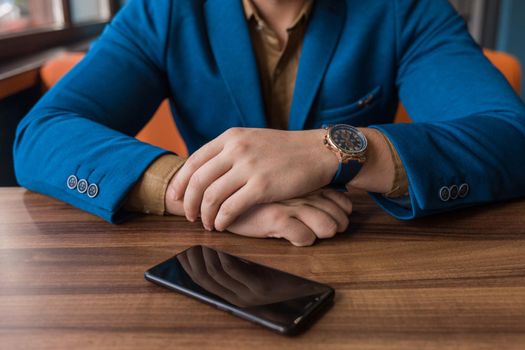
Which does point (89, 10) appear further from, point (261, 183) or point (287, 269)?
point (287, 269)

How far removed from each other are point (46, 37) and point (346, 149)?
171cm

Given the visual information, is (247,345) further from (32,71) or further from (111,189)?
(32,71)

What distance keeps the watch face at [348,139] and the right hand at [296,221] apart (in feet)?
0.22

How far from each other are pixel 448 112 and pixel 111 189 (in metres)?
0.56

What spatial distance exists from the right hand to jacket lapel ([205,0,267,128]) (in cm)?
40

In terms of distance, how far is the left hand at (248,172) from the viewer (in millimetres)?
584

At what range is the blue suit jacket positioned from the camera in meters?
0.85

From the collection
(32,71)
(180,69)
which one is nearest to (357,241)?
(180,69)

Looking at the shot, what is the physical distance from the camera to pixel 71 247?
56 centimetres

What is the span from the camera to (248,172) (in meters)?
0.58

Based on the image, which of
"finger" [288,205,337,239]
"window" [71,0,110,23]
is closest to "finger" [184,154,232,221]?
"finger" [288,205,337,239]

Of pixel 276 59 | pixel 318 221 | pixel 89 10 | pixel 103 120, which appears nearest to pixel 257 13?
pixel 276 59

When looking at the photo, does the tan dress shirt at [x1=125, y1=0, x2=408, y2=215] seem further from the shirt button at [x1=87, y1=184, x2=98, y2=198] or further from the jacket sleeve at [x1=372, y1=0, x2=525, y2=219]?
the shirt button at [x1=87, y1=184, x2=98, y2=198]

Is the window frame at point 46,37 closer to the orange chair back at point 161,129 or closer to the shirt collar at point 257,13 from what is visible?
the orange chair back at point 161,129
